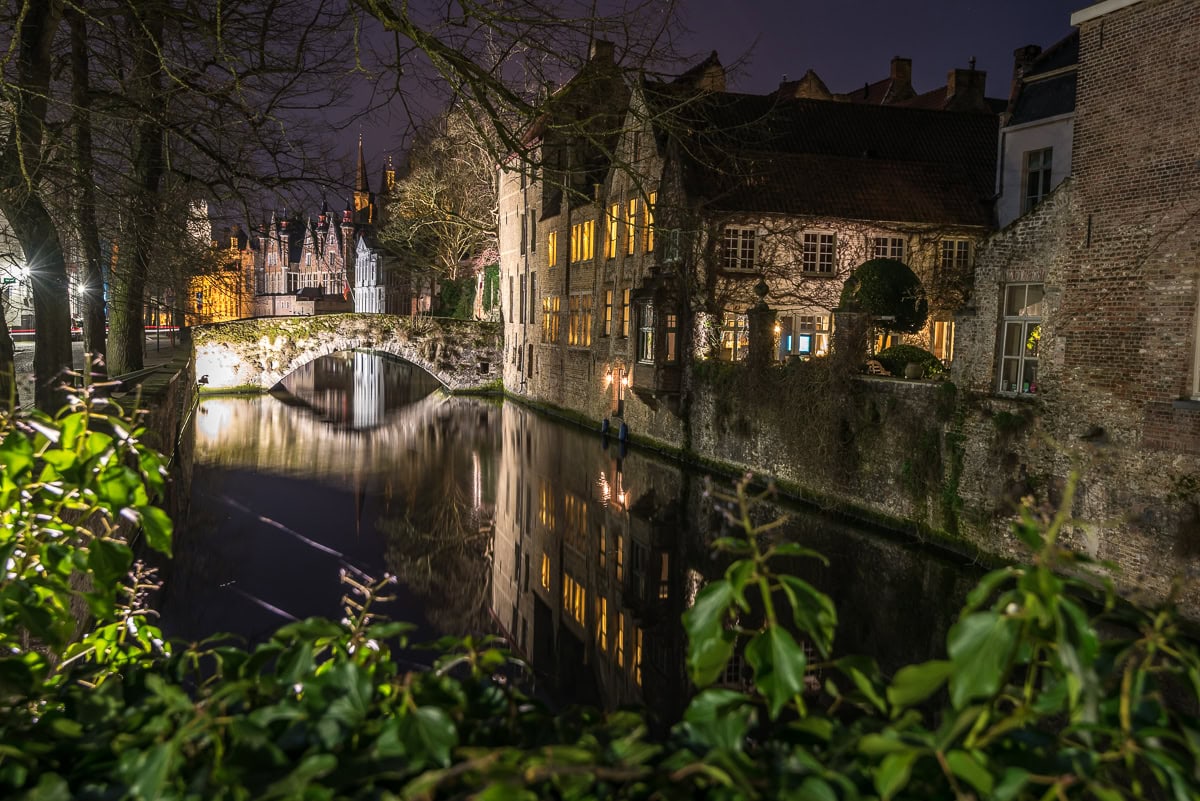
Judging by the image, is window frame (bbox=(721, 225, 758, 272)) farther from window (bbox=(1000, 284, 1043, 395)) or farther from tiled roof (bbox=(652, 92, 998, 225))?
window (bbox=(1000, 284, 1043, 395))

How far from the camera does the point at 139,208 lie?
1045 cm

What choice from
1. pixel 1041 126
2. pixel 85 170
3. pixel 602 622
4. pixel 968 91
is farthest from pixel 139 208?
pixel 968 91

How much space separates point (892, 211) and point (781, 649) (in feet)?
72.1

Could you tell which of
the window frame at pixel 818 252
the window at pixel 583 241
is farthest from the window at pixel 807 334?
the window at pixel 583 241

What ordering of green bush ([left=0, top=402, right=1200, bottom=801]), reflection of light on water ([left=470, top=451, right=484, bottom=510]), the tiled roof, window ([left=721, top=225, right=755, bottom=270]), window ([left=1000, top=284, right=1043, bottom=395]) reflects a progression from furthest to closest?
the tiled roof
window ([left=721, top=225, right=755, bottom=270])
reflection of light on water ([left=470, top=451, right=484, bottom=510])
window ([left=1000, top=284, right=1043, bottom=395])
green bush ([left=0, top=402, right=1200, bottom=801])

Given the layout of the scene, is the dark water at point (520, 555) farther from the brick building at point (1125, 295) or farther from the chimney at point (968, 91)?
the chimney at point (968, 91)

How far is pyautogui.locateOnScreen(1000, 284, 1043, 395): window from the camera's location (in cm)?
1226

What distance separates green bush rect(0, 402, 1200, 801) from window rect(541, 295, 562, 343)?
28012 millimetres

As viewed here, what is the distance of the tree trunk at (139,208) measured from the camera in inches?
316

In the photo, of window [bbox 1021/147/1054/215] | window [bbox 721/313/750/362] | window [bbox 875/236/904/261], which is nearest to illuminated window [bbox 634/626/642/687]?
window [bbox 1021/147/1054/215]

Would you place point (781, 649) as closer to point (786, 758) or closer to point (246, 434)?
point (786, 758)

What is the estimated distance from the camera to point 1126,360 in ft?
34.3

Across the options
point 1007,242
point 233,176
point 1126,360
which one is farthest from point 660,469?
point 233,176

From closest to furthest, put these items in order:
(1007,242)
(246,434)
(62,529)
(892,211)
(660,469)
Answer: (62,529) → (1007,242) → (660,469) → (892,211) → (246,434)
